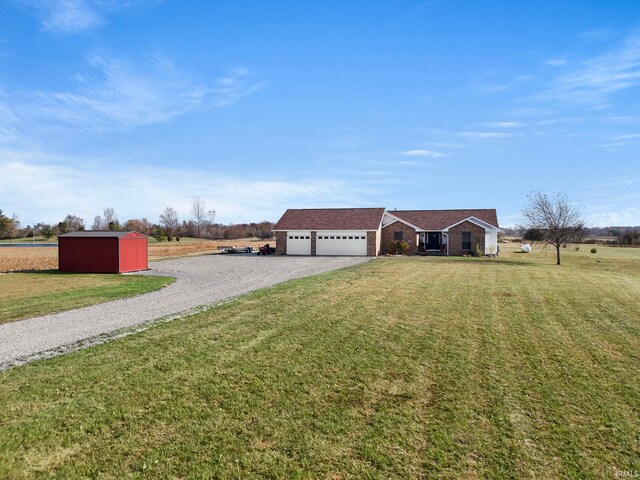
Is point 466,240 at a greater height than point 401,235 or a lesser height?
lesser

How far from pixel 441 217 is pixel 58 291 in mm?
34124

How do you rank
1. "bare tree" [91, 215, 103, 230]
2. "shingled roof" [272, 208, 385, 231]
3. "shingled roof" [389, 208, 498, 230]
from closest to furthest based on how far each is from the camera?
1. "shingled roof" [272, 208, 385, 231]
2. "shingled roof" [389, 208, 498, 230]
3. "bare tree" [91, 215, 103, 230]

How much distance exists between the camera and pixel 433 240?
39031mm

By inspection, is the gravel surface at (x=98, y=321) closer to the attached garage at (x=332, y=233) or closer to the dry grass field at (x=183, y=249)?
the attached garage at (x=332, y=233)

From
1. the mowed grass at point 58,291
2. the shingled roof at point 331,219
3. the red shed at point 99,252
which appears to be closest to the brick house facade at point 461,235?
the shingled roof at point 331,219

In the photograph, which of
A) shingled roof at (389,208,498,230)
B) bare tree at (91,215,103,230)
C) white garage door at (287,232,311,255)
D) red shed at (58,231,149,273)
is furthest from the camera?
bare tree at (91,215,103,230)

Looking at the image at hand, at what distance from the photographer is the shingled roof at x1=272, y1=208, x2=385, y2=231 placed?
37438 mm

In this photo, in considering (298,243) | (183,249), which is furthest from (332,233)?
(183,249)

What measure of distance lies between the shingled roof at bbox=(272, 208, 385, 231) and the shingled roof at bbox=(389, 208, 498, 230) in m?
3.71

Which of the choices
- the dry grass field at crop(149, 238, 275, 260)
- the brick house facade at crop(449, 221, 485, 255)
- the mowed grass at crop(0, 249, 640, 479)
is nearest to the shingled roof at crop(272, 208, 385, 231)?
the brick house facade at crop(449, 221, 485, 255)

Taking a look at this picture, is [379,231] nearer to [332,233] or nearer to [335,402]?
[332,233]

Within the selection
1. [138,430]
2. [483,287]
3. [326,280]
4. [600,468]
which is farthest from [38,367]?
[483,287]

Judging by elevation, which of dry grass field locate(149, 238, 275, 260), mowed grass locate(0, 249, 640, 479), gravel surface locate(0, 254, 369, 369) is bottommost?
mowed grass locate(0, 249, 640, 479)

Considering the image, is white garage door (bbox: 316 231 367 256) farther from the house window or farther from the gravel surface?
the gravel surface
